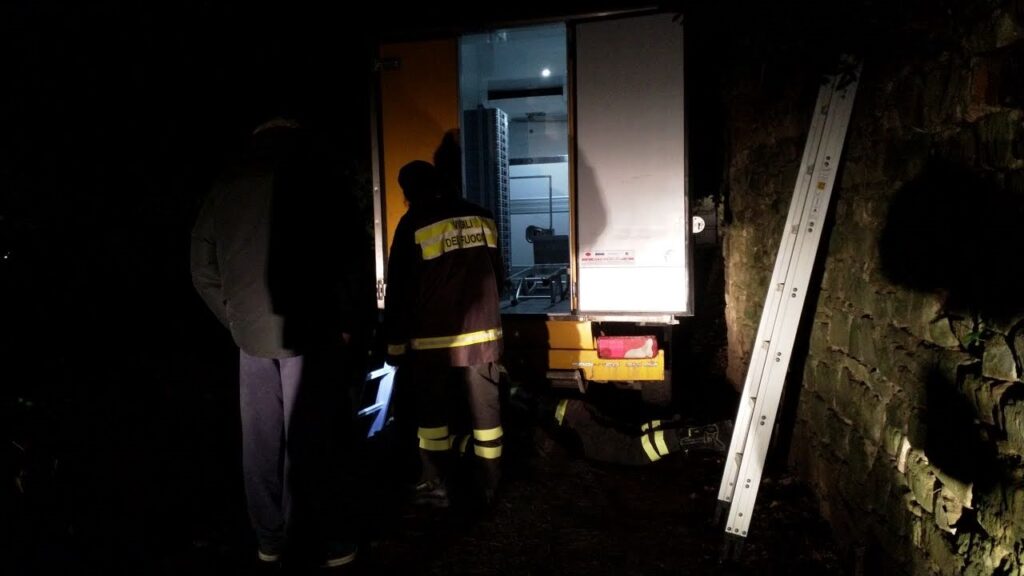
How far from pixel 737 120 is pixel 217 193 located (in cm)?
423

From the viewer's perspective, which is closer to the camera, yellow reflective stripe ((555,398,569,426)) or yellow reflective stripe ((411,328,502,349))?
yellow reflective stripe ((411,328,502,349))

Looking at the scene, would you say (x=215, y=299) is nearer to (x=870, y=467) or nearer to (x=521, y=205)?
(x=870, y=467)

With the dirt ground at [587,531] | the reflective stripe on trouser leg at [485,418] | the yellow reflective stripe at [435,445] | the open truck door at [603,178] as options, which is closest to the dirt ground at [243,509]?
the dirt ground at [587,531]

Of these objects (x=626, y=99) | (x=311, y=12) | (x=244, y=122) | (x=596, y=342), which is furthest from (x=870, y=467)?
(x=311, y=12)

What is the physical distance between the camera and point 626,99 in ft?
13.8

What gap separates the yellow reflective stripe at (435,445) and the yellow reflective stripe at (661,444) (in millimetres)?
1286

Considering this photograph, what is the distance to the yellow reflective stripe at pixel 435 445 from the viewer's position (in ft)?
11.5

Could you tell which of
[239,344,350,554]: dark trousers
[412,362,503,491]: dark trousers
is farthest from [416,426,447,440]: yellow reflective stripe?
[239,344,350,554]: dark trousers

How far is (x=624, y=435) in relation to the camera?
3.94 meters

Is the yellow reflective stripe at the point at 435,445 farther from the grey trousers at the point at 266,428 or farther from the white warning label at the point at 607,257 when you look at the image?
the white warning label at the point at 607,257

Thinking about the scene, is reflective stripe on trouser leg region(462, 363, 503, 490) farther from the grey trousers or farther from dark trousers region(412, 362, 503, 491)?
the grey trousers

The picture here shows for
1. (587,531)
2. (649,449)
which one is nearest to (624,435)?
(649,449)

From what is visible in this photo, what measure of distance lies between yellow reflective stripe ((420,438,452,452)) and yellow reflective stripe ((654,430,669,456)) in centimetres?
129

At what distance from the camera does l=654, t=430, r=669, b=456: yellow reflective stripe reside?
3702 mm
